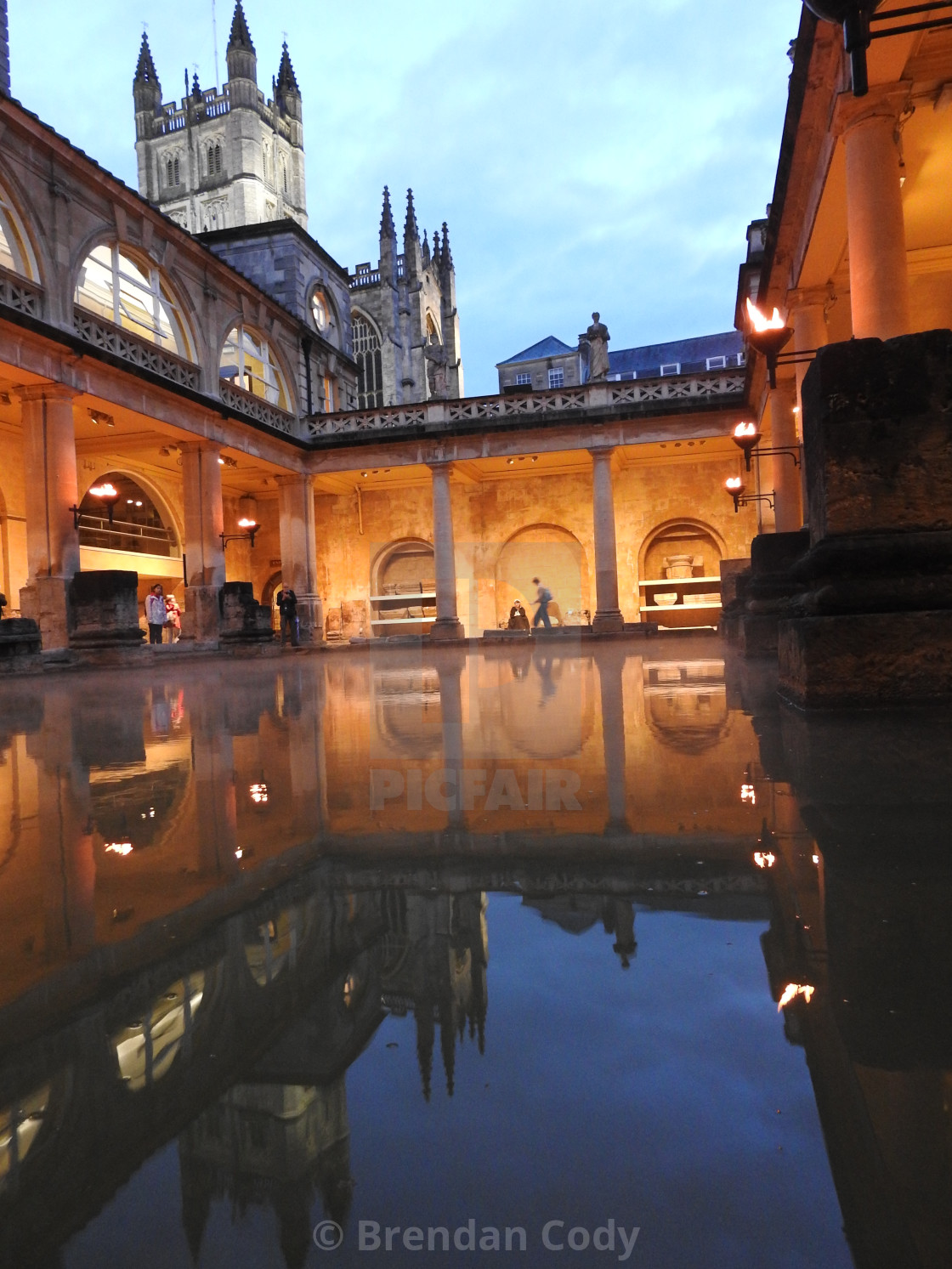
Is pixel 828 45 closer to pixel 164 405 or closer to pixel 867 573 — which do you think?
pixel 867 573

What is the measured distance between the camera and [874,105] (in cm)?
673

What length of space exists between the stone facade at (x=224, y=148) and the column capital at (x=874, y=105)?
58.1 m

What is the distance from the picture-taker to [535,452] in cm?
2267

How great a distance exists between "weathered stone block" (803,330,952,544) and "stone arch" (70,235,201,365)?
619 inches

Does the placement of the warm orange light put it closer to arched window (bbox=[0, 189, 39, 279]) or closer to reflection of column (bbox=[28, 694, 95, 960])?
reflection of column (bbox=[28, 694, 95, 960])

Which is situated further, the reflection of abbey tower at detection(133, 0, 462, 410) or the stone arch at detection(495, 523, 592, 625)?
the reflection of abbey tower at detection(133, 0, 462, 410)

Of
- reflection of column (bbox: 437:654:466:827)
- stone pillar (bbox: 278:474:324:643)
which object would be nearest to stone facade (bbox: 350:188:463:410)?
stone pillar (bbox: 278:474:324:643)

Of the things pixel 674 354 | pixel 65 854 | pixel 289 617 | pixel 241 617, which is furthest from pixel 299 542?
pixel 674 354

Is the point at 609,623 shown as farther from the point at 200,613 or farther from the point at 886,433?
the point at 886,433

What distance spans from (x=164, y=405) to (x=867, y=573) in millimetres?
17183

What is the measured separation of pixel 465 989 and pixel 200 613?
18488 mm

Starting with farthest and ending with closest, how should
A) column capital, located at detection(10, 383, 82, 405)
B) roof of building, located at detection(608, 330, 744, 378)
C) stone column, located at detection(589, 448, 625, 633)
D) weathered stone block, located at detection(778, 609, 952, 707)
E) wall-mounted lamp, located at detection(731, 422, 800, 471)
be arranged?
roof of building, located at detection(608, 330, 744, 378), stone column, located at detection(589, 448, 625, 633), column capital, located at detection(10, 383, 82, 405), wall-mounted lamp, located at detection(731, 422, 800, 471), weathered stone block, located at detection(778, 609, 952, 707)

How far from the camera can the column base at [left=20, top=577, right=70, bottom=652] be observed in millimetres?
13875

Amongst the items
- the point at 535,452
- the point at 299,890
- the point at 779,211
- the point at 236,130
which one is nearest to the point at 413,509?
the point at 535,452
